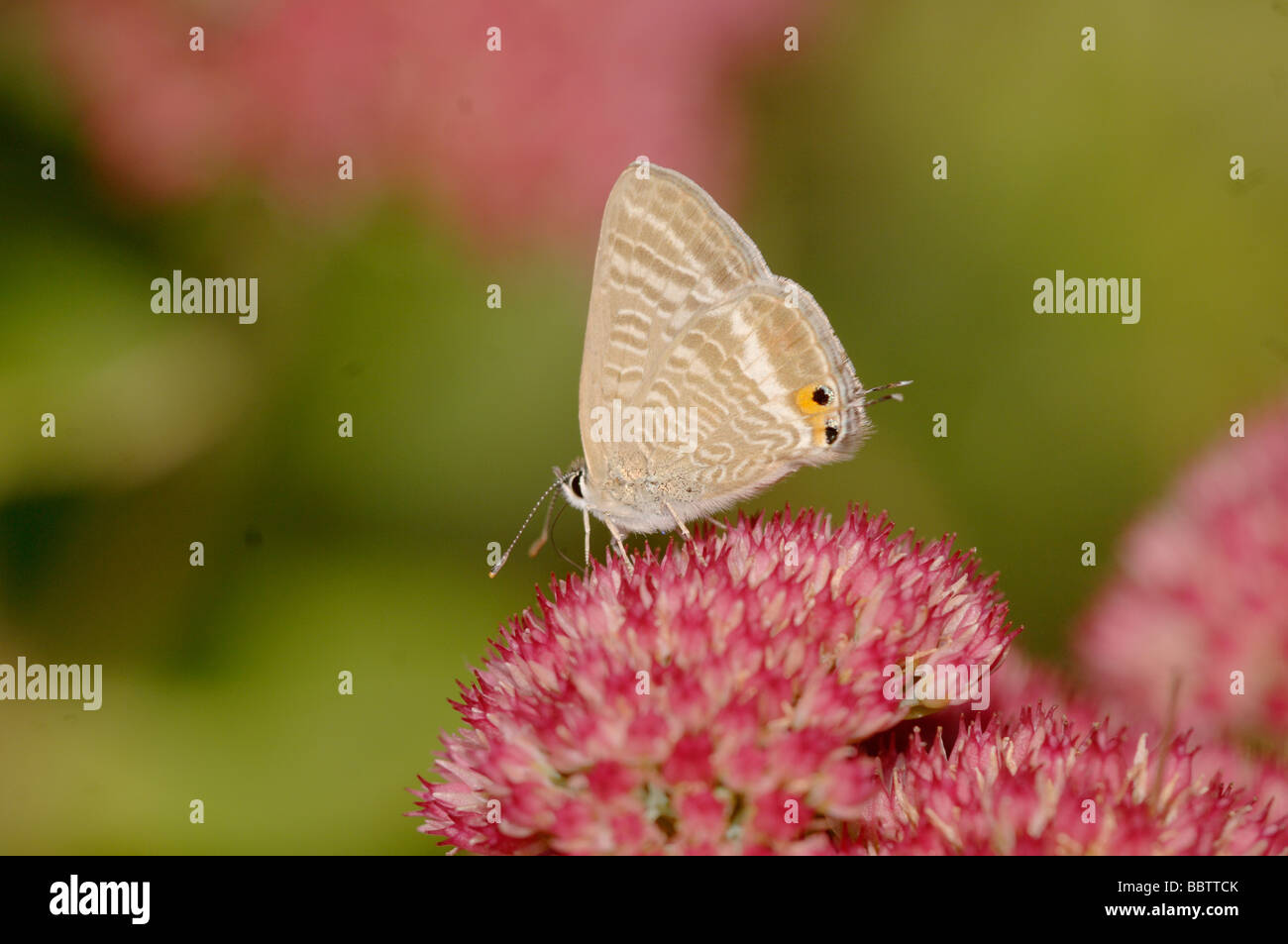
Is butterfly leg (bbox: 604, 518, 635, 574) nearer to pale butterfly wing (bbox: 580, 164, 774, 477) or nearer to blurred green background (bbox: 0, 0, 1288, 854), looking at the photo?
pale butterfly wing (bbox: 580, 164, 774, 477)

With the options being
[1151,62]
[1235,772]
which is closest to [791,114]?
[1151,62]

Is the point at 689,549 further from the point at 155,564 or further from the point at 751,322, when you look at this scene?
the point at 155,564

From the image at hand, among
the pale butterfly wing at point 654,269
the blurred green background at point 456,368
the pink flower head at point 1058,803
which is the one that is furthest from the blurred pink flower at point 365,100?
the pink flower head at point 1058,803

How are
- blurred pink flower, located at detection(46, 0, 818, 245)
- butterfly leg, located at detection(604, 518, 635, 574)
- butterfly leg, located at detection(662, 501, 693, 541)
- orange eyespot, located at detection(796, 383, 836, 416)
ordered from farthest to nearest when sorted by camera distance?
1. blurred pink flower, located at detection(46, 0, 818, 245)
2. orange eyespot, located at detection(796, 383, 836, 416)
3. butterfly leg, located at detection(662, 501, 693, 541)
4. butterfly leg, located at detection(604, 518, 635, 574)

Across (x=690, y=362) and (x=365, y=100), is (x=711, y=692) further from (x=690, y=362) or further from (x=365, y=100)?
(x=365, y=100)

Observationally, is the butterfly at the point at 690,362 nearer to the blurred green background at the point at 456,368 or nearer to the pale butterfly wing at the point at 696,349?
the pale butterfly wing at the point at 696,349

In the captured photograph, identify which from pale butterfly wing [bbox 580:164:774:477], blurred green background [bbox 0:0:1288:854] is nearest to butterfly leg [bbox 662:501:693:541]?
pale butterfly wing [bbox 580:164:774:477]

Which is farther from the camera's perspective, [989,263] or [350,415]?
[989,263]
